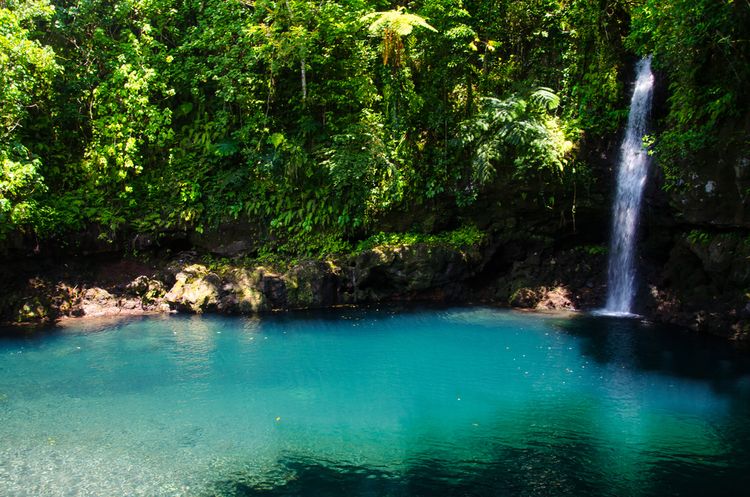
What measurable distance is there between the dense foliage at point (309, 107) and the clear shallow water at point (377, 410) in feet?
12.9

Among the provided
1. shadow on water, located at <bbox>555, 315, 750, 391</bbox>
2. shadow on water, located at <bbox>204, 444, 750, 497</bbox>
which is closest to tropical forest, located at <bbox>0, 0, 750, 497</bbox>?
shadow on water, located at <bbox>555, 315, 750, 391</bbox>

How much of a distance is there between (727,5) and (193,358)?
11.3 m

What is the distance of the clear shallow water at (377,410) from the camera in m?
6.58

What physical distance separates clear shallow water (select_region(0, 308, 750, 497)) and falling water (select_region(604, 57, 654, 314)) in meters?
1.43

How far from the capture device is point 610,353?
1075 centimetres

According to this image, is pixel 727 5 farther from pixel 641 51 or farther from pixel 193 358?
pixel 193 358

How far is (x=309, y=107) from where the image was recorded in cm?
1636

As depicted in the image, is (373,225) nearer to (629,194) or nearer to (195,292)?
(195,292)

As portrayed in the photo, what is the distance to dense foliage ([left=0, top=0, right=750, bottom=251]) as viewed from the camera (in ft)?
47.9

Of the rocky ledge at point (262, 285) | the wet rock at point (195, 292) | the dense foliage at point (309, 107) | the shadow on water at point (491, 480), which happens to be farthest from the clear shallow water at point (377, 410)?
the dense foliage at point (309, 107)

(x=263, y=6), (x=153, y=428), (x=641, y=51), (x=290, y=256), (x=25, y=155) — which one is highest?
(x=263, y=6)

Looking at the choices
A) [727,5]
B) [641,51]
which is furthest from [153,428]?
[641,51]

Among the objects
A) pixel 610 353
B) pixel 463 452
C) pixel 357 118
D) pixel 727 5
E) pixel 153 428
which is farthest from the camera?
pixel 357 118

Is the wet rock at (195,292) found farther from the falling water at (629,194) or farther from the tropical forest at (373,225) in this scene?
the falling water at (629,194)
